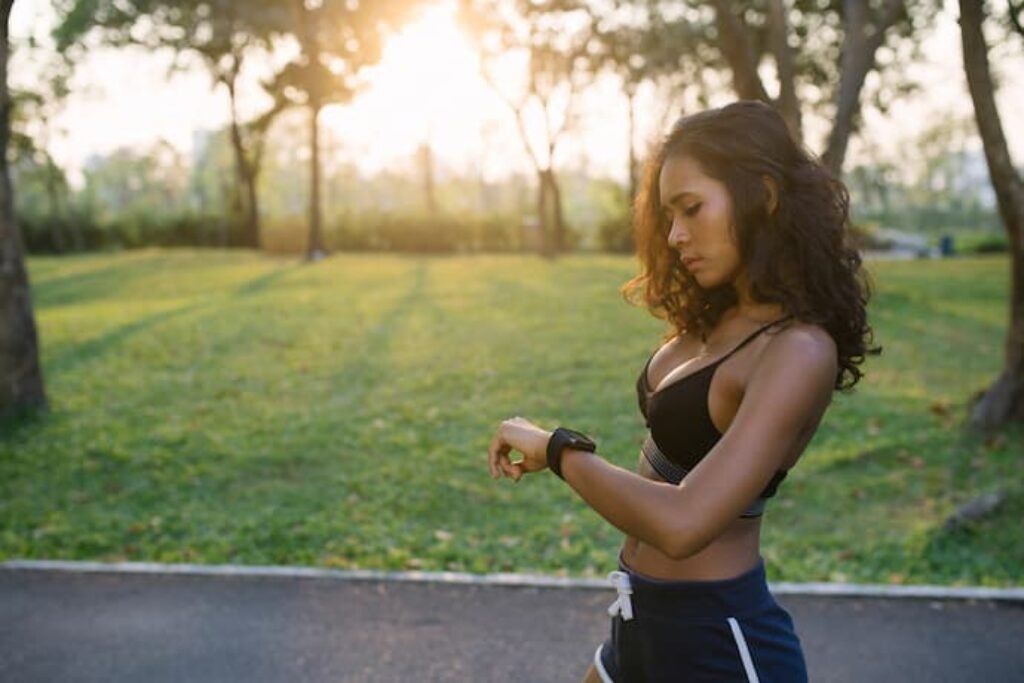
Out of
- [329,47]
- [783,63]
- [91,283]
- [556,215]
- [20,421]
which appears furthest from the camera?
[556,215]

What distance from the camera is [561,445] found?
6.36 feet

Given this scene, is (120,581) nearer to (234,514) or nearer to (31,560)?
(31,560)

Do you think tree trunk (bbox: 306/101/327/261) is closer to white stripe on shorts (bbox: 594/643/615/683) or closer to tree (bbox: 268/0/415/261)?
tree (bbox: 268/0/415/261)

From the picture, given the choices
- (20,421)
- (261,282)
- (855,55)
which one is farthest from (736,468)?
(261,282)

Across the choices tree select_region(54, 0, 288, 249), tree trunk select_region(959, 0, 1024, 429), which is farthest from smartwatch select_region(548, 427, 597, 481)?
tree select_region(54, 0, 288, 249)

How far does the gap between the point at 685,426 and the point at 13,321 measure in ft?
29.2

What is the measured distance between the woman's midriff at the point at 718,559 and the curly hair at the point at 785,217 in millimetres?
380

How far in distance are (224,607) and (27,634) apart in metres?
0.91

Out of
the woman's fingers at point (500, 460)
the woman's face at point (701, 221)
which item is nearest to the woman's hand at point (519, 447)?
the woman's fingers at point (500, 460)

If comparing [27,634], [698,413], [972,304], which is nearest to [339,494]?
[27,634]

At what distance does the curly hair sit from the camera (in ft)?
6.36

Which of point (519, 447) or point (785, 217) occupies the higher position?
point (785, 217)

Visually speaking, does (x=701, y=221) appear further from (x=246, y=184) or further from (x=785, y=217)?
(x=246, y=184)

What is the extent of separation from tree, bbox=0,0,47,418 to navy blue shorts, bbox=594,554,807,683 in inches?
340
